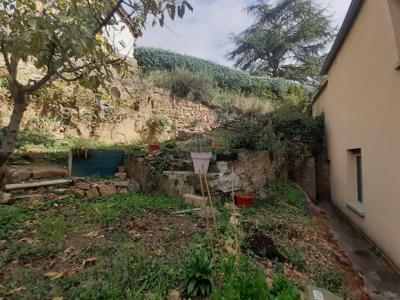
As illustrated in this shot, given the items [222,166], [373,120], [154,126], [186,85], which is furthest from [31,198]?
[186,85]

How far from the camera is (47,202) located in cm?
464

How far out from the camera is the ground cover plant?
2482mm

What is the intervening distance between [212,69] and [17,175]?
31.9ft

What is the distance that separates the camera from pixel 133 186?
5.81 meters

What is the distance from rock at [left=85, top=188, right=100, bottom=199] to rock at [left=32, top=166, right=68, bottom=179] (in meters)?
0.73

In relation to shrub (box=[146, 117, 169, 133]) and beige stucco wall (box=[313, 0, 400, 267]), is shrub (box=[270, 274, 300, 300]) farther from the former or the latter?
shrub (box=[146, 117, 169, 133])

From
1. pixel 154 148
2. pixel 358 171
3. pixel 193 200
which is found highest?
pixel 154 148

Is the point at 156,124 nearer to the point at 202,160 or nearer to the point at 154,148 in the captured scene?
the point at 154,148

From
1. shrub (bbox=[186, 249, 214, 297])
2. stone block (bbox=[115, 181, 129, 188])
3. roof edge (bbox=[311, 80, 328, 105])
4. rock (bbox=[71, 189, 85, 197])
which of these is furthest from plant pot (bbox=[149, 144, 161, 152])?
roof edge (bbox=[311, 80, 328, 105])

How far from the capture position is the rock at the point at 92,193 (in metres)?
5.27

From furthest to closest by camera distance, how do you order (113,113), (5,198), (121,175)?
(113,113), (121,175), (5,198)

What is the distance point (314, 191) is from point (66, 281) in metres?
7.13

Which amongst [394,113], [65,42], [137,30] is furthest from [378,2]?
[65,42]

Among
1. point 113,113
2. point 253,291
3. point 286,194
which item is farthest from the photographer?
point 113,113
